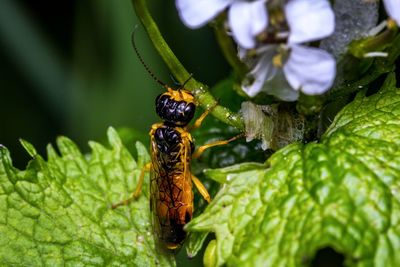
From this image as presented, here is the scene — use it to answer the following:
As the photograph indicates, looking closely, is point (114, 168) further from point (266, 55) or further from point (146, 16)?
point (266, 55)

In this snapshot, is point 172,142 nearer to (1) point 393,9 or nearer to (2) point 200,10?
(2) point 200,10

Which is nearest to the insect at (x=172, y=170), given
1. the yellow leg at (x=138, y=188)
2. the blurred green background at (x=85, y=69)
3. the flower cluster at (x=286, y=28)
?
the yellow leg at (x=138, y=188)

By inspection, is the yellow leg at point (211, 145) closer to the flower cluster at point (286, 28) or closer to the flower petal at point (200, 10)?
the flower cluster at point (286, 28)

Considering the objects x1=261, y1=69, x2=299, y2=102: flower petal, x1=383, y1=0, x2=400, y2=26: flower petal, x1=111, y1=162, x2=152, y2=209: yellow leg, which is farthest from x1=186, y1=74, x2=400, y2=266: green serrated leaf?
x1=111, y1=162, x2=152, y2=209: yellow leg

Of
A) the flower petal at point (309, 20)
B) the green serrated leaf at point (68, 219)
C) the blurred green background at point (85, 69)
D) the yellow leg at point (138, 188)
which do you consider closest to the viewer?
the flower petal at point (309, 20)

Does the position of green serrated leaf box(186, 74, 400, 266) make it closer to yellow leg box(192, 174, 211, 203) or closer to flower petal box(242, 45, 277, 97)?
flower petal box(242, 45, 277, 97)

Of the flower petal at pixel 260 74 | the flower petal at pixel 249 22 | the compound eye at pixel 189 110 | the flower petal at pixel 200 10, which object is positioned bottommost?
the compound eye at pixel 189 110
